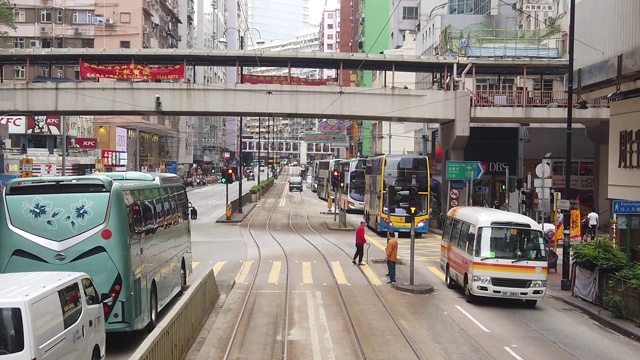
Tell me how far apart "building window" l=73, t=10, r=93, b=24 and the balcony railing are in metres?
42.2

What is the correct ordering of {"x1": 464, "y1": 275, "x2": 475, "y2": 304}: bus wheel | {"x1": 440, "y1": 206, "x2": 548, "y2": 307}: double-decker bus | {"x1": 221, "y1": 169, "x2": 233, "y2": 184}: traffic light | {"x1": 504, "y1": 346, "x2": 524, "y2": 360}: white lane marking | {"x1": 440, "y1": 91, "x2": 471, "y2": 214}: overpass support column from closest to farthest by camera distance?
1. {"x1": 504, "y1": 346, "x2": 524, "y2": 360}: white lane marking
2. {"x1": 440, "y1": 206, "x2": 548, "y2": 307}: double-decker bus
3. {"x1": 464, "y1": 275, "x2": 475, "y2": 304}: bus wheel
4. {"x1": 440, "y1": 91, "x2": 471, "y2": 214}: overpass support column
5. {"x1": 221, "y1": 169, "x2": 233, "y2": 184}: traffic light

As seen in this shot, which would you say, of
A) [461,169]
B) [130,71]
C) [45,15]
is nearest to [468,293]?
[461,169]

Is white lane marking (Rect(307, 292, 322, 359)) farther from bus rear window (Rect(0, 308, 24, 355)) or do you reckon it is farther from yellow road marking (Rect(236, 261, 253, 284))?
bus rear window (Rect(0, 308, 24, 355))

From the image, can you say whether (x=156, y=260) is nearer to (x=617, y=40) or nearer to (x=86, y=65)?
(x=617, y=40)

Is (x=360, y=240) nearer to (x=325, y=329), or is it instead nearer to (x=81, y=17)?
(x=325, y=329)

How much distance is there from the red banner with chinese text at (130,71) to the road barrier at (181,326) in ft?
71.4

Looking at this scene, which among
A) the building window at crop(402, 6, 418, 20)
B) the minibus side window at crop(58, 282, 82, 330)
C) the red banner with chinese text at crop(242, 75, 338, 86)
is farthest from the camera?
the building window at crop(402, 6, 418, 20)

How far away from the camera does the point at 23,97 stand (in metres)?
35.3

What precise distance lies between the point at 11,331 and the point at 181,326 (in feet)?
15.2

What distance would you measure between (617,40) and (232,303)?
40.9 feet

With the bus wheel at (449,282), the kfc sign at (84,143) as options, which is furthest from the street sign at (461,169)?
the kfc sign at (84,143)

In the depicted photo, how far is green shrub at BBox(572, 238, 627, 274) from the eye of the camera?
16.4 metres

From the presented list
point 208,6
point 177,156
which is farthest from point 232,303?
point 208,6

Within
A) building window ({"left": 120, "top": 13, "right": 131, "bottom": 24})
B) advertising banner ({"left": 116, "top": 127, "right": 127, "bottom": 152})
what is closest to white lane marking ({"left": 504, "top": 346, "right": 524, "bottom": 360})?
advertising banner ({"left": 116, "top": 127, "right": 127, "bottom": 152})
